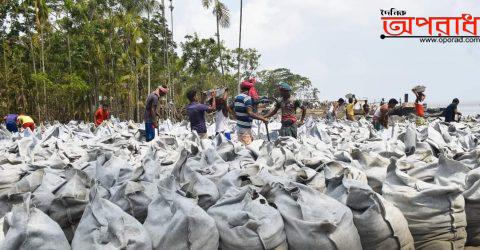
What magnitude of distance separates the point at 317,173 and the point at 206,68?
22.9 m

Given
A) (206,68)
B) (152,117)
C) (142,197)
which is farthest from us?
(206,68)

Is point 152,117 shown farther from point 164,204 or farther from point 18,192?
point 164,204

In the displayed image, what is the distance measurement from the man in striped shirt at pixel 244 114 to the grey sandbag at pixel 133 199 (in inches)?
105

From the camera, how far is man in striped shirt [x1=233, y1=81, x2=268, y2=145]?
5.52m

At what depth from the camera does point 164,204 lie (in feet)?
8.89

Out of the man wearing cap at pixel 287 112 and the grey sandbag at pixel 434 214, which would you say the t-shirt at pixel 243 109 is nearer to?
the man wearing cap at pixel 287 112

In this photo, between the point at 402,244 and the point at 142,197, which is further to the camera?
the point at 142,197

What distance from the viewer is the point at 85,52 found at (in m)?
21.7

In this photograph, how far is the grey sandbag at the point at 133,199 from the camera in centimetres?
290

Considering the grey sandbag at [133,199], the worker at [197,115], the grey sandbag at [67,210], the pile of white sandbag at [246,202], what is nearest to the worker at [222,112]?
the worker at [197,115]

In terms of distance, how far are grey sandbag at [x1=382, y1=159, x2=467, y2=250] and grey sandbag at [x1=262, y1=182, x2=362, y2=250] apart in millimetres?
481

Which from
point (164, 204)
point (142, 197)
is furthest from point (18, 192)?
point (164, 204)

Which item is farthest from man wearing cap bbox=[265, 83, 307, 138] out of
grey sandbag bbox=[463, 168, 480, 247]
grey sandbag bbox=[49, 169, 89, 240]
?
grey sandbag bbox=[49, 169, 89, 240]

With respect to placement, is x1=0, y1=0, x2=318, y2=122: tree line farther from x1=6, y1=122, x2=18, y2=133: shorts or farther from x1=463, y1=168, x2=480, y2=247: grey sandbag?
x1=463, y1=168, x2=480, y2=247: grey sandbag
